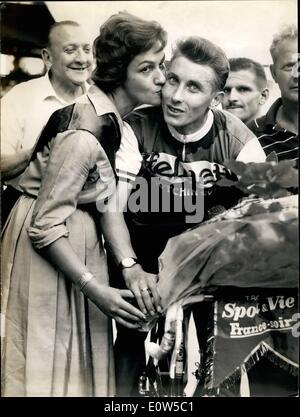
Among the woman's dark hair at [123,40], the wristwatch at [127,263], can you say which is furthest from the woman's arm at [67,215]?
the woman's dark hair at [123,40]

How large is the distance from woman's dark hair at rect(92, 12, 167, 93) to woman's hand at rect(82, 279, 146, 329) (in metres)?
1.29

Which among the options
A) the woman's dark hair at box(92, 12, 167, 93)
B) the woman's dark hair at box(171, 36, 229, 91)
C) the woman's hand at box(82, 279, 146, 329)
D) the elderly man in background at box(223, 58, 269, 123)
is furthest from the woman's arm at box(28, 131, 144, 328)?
the elderly man in background at box(223, 58, 269, 123)

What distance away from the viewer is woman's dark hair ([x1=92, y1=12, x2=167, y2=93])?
14.1ft

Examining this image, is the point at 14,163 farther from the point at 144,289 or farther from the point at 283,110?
the point at 283,110

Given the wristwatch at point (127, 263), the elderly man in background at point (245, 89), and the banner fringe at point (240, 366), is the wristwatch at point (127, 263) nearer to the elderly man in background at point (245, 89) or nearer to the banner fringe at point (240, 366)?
the banner fringe at point (240, 366)

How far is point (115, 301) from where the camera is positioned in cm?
427

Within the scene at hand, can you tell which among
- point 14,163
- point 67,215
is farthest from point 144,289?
point 14,163

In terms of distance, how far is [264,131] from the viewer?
4.41 m

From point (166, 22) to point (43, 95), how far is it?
2.89 feet

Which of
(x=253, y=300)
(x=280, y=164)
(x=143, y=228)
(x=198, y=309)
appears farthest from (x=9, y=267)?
(x=280, y=164)

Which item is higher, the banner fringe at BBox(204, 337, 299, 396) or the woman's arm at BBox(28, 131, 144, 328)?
the woman's arm at BBox(28, 131, 144, 328)

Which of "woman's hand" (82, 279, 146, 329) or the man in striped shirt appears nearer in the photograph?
"woman's hand" (82, 279, 146, 329)

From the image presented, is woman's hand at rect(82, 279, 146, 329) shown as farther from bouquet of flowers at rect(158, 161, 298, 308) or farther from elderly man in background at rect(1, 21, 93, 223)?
elderly man in background at rect(1, 21, 93, 223)
